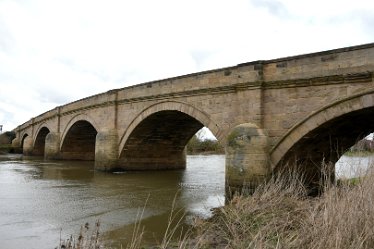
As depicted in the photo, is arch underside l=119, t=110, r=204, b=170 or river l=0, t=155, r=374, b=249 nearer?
river l=0, t=155, r=374, b=249

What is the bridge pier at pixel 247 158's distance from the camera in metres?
9.01

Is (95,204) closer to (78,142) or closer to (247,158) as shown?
(247,158)

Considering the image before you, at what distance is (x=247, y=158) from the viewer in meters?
9.15

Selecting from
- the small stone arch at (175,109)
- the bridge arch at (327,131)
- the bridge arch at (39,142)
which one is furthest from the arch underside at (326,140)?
the bridge arch at (39,142)

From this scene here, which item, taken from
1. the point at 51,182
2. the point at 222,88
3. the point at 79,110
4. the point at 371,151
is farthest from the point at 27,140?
the point at 371,151

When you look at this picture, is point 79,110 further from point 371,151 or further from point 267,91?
point 371,151

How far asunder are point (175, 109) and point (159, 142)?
179 inches

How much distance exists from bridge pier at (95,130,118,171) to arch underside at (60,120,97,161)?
7.19m

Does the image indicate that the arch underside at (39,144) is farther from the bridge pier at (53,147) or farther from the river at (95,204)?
the river at (95,204)

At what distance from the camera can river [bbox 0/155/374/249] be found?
229 inches

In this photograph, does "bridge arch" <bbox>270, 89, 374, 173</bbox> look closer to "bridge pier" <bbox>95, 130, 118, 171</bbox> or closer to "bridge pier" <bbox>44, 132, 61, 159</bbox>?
A: "bridge pier" <bbox>95, 130, 118, 171</bbox>

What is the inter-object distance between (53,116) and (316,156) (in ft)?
68.0

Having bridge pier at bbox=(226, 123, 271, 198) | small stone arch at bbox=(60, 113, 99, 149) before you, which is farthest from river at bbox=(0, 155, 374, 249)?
small stone arch at bbox=(60, 113, 99, 149)

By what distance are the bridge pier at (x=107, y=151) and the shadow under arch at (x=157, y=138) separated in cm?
30
